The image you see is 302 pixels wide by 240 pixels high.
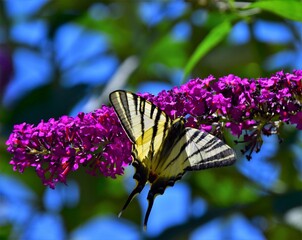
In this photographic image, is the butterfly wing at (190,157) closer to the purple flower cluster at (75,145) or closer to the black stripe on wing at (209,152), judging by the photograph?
the black stripe on wing at (209,152)

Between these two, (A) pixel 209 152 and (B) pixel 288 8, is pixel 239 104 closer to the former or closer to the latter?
(A) pixel 209 152

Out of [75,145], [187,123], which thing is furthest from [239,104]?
[75,145]

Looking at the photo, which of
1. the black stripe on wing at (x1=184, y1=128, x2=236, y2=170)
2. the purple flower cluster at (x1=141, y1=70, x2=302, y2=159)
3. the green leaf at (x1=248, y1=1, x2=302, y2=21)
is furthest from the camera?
the green leaf at (x1=248, y1=1, x2=302, y2=21)

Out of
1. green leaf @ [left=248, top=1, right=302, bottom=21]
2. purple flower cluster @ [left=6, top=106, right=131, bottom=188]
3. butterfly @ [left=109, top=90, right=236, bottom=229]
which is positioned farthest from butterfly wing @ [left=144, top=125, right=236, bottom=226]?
green leaf @ [left=248, top=1, right=302, bottom=21]

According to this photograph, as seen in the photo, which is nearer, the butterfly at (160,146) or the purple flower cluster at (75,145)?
the butterfly at (160,146)

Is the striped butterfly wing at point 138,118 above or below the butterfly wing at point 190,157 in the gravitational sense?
above

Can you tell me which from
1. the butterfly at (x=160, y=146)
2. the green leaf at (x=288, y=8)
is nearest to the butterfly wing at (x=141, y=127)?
the butterfly at (x=160, y=146)

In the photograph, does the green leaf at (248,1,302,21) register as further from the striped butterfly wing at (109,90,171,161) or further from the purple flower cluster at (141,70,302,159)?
the striped butterfly wing at (109,90,171,161)
